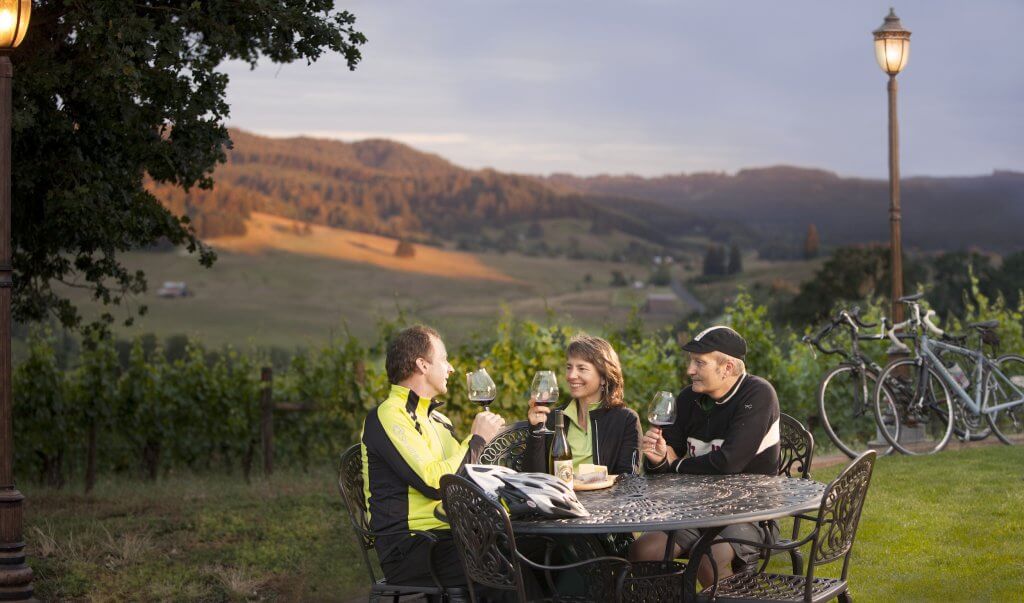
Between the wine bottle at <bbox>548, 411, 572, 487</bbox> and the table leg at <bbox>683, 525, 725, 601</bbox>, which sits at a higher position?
the wine bottle at <bbox>548, 411, 572, 487</bbox>

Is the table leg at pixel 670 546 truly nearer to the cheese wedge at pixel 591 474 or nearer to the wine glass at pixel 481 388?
the cheese wedge at pixel 591 474

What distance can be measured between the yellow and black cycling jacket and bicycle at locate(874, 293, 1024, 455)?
5624 mm

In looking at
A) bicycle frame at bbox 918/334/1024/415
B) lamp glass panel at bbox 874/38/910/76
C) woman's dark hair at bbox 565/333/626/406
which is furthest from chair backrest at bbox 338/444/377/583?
lamp glass panel at bbox 874/38/910/76

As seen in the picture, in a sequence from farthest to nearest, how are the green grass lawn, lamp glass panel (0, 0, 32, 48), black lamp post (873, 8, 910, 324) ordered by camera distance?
black lamp post (873, 8, 910, 324) < the green grass lawn < lamp glass panel (0, 0, 32, 48)

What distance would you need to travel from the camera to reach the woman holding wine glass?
16.2 ft

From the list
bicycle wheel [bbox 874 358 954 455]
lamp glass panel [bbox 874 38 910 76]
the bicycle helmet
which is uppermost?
lamp glass panel [bbox 874 38 910 76]

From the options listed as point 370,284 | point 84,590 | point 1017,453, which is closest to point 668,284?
point 370,284

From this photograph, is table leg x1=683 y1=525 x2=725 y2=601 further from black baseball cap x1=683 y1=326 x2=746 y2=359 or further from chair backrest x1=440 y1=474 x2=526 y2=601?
black baseball cap x1=683 y1=326 x2=746 y2=359

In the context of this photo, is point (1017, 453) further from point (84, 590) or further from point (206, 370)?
point (206, 370)

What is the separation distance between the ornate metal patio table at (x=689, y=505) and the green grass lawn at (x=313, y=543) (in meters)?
1.65

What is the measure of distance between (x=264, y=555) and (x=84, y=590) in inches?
46.9

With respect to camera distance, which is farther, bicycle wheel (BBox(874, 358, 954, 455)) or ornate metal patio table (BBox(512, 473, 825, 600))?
bicycle wheel (BBox(874, 358, 954, 455))

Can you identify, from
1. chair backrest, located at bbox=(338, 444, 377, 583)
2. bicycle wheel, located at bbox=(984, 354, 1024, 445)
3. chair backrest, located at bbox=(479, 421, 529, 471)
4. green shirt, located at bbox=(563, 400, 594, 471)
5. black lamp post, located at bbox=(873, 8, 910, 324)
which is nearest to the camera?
chair backrest, located at bbox=(338, 444, 377, 583)

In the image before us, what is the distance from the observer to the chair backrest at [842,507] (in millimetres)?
4016
